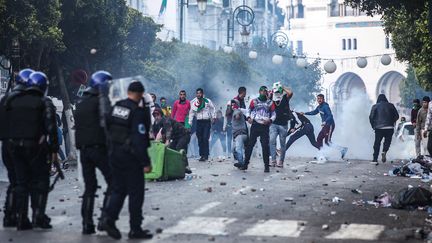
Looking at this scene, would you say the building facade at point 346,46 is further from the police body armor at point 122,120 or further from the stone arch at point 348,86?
the police body armor at point 122,120

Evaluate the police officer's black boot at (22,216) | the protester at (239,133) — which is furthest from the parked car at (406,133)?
the police officer's black boot at (22,216)

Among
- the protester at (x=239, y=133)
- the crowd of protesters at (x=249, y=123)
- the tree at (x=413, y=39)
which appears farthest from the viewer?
the tree at (x=413, y=39)

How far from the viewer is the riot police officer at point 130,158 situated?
11219 mm

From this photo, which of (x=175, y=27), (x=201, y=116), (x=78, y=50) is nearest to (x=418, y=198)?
(x=201, y=116)

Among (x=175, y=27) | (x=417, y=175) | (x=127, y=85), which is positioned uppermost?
(x=175, y=27)

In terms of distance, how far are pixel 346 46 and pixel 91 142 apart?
13526 centimetres

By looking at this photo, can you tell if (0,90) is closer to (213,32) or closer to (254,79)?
(254,79)

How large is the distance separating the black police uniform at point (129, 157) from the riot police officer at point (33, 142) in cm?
112

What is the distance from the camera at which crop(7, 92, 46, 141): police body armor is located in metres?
12.1

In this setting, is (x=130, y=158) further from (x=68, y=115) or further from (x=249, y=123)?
(x=68, y=115)

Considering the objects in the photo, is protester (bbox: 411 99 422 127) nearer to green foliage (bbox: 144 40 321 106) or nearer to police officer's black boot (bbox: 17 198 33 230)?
police officer's black boot (bbox: 17 198 33 230)

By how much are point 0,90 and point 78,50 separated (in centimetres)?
1289

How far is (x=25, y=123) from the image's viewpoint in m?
12.1

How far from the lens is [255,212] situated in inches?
546
